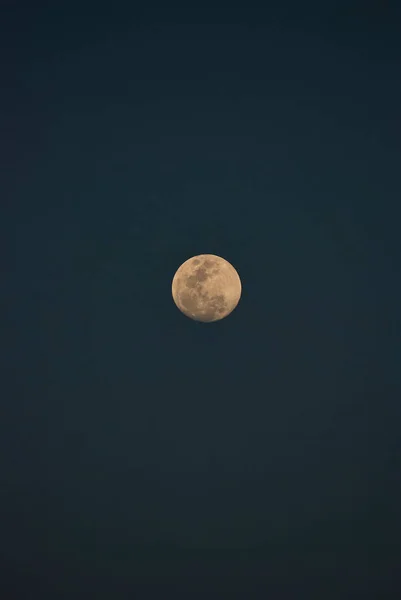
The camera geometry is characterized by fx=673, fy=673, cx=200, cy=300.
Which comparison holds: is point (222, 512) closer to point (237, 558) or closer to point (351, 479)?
point (237, 558)

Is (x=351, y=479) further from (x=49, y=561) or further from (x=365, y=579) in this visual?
(x=49, y=561)

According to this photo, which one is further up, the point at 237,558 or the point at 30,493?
the point at 30,493

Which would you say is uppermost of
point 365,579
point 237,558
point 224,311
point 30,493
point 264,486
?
point 224,311

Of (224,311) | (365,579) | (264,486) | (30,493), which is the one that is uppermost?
(224,311)

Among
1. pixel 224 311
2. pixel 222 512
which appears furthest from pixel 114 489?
pixel 224 311

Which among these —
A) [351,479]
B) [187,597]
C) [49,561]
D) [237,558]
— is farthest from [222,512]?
[49,561]

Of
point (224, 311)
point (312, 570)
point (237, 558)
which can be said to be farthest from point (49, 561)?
point (224, 311)

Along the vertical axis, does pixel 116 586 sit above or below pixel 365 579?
above
